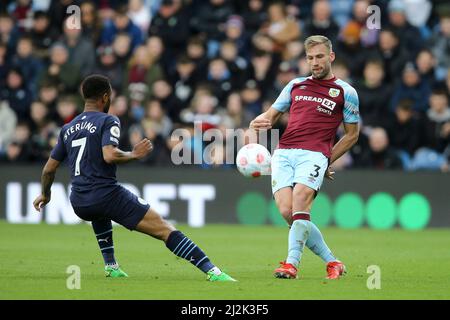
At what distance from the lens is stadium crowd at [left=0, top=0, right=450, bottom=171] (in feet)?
61.8

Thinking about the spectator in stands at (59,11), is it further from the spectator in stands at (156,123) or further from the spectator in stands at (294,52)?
the spectator in stands at (294,52)

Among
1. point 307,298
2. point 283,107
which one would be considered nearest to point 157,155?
point 283,107

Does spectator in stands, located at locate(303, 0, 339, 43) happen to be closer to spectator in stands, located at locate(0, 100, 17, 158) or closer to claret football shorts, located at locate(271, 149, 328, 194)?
spectator in stands, located at locate(0, 100, 17, 158)

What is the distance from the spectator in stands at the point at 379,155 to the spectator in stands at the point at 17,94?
652cm

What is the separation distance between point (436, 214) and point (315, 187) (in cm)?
861

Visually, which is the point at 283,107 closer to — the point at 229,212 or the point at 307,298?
the point at 307,298

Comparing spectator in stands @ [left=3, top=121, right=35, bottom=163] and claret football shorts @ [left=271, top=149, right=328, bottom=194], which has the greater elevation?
spectator in stands @ [left=3, top=121, right=35, bottom=163]

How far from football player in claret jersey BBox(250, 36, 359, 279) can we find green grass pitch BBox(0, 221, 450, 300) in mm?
357

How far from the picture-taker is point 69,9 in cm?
2112

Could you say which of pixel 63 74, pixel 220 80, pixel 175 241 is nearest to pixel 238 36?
pixel 220 80

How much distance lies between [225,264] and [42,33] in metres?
10.7

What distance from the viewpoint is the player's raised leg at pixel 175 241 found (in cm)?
980

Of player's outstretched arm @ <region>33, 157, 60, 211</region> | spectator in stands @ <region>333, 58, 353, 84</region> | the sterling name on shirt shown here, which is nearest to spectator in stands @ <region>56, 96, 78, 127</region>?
spectator in stands @ <region>333, 58, 353, 84</region>

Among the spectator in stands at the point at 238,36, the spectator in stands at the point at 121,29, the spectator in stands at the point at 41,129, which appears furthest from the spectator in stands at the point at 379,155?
the spectator in stands at the point at 41,129
